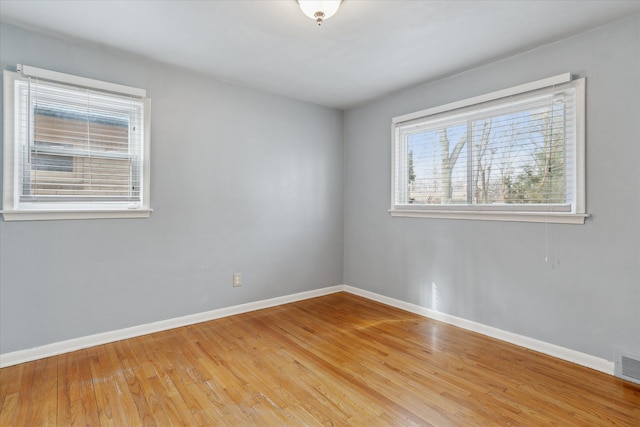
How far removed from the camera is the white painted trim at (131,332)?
94.3 inches

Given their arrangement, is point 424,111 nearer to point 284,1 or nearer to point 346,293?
point 284,1

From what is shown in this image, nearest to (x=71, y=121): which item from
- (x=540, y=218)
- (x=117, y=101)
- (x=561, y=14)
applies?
(x=117, y=101)

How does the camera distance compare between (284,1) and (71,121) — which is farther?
(71,121)

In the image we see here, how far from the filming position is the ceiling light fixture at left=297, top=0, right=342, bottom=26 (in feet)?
6.46

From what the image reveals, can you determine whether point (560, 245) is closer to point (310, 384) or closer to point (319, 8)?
point (310, 384)

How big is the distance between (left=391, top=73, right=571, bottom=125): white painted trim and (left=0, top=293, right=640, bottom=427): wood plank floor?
6.87 ft

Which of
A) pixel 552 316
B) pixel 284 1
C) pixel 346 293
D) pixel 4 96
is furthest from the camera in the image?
pixel 346 293

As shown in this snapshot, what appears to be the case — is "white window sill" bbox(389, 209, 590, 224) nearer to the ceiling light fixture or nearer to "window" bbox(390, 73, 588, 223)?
"window" bbox(390, 73, 588, 223)

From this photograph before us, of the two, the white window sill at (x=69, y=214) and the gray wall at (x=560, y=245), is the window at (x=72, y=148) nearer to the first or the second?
the white window sill at (x=69, y=214)

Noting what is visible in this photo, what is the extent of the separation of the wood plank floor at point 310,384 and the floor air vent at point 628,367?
2.7 inches

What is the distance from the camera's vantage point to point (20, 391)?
2.04 metres

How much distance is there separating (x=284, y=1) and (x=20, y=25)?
1.94 m

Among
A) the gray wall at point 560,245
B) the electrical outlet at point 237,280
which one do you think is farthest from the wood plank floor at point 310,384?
the electrical outlet at point 237,280

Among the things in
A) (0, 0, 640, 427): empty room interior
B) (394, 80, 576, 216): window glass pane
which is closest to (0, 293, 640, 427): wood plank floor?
(0, 0, 640, 427): empty room interior
